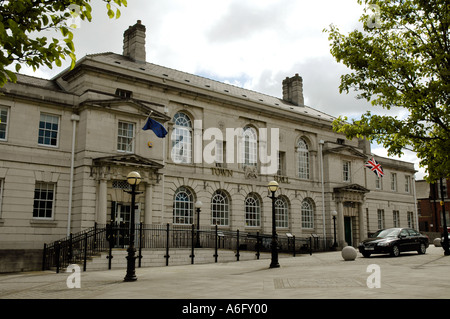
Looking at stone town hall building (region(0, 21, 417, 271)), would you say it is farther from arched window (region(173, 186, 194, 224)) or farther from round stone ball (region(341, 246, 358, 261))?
round stone ball (region(341, 246, 358, 261))

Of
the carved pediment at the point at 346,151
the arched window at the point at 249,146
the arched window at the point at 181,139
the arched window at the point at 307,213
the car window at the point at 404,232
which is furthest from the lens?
the carved pediment at the point at 346,151

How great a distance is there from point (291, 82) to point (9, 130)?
26.2 metres

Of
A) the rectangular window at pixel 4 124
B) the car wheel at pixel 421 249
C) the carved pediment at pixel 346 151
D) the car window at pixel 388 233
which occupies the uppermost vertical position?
the carved pediment at pixel 346 151

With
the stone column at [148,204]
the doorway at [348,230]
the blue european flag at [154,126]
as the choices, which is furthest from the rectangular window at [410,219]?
the blue european flag at [154,126]

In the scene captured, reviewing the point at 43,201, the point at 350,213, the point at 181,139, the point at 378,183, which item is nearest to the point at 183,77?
the point at 181,139

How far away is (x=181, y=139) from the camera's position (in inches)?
1081

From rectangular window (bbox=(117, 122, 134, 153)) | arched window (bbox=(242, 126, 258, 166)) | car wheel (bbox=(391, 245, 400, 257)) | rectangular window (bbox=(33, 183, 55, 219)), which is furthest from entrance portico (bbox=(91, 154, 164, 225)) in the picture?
car wheel (bbox=(391, 245, 400, 257))

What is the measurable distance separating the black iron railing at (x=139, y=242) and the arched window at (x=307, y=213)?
348 cm

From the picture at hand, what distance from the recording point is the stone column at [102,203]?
71.7 ft

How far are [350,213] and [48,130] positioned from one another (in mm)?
25688

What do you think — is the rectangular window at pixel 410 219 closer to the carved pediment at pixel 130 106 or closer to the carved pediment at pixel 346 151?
the carved pediment at pixel 346 151

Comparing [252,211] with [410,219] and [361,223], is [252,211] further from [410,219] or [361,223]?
[410,219]
